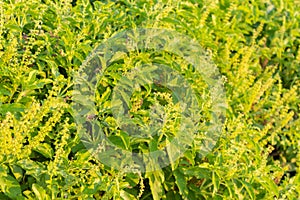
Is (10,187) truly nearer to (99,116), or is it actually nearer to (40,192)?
(40,192)

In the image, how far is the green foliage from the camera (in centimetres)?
232

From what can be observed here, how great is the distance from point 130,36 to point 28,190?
107 cm

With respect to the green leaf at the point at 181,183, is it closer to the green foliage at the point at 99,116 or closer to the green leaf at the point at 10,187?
the green foliage at the point at 99,116

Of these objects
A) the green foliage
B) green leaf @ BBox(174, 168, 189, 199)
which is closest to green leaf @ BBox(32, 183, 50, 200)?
the green foliage

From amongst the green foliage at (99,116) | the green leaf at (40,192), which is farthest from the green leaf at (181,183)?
the green leaf at (40,192)

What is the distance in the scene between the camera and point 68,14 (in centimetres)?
321

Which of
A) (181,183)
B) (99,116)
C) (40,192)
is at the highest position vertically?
(99,116)

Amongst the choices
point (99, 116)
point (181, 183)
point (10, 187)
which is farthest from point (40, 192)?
point (181, 183)

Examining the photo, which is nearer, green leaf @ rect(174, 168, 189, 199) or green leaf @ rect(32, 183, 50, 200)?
green leaf @ rect(32, 183, 50, 200)

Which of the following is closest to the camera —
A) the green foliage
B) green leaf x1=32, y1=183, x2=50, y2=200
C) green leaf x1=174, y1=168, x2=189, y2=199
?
green leaf x1=32, y1=183, x2=50, y2=200

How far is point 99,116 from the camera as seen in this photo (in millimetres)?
2596

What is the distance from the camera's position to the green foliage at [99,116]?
2318 mm

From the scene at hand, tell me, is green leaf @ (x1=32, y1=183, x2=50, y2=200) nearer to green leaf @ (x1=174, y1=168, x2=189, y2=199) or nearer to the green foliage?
the green foliage

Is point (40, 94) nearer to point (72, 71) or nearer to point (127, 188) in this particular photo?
point (72, 71)
